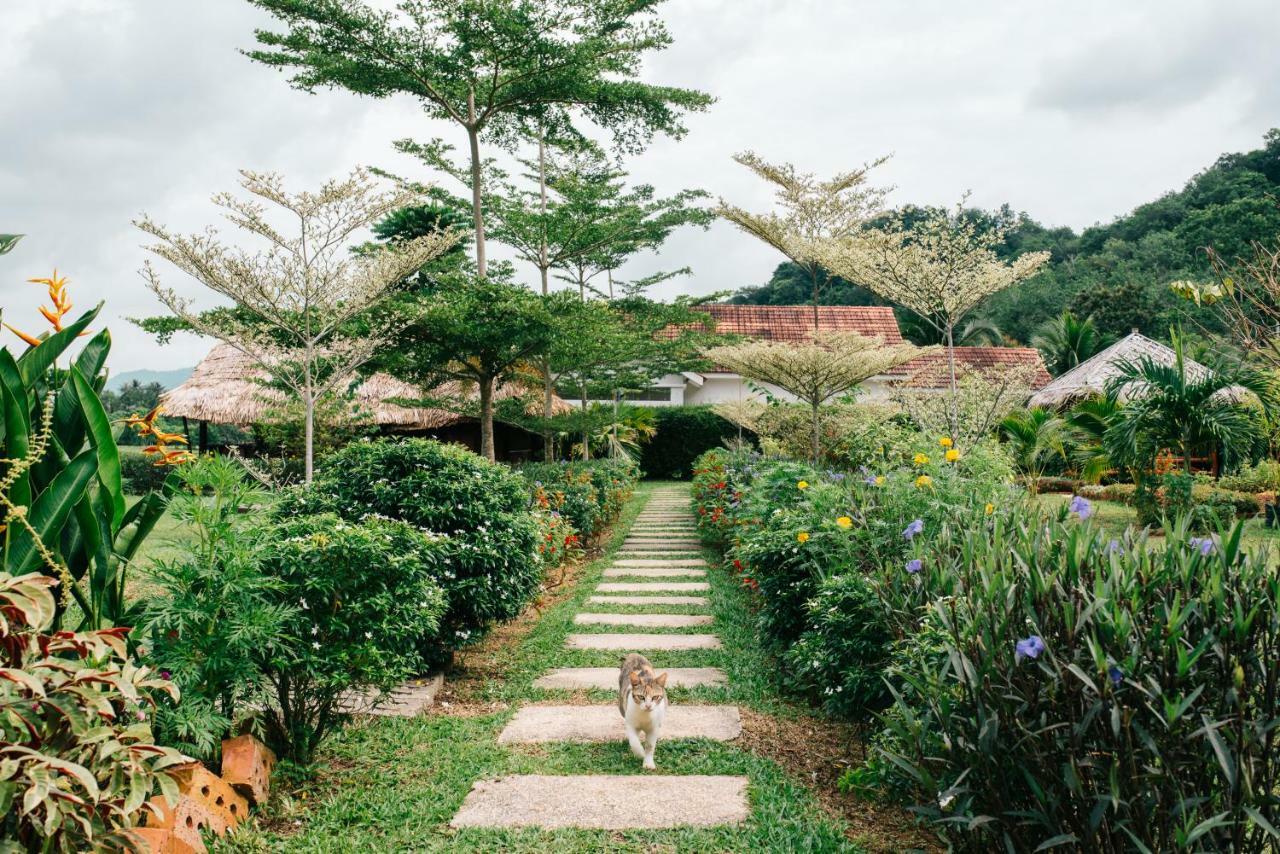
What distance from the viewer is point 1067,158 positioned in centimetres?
1491

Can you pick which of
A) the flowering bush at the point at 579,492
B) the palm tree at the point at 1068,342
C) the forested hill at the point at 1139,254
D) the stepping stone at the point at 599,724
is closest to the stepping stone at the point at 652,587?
the flowering bush at the point at 579,492

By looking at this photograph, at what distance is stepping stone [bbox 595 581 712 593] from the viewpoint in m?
7.81

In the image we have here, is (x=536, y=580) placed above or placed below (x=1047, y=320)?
below

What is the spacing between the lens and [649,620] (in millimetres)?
6570

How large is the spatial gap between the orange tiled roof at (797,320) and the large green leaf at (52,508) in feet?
73.8

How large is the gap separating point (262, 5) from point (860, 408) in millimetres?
8745

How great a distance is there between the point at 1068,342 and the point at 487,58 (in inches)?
1061

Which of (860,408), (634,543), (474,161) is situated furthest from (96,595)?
(860,408)

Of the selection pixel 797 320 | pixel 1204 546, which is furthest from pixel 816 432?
pixel 797 320

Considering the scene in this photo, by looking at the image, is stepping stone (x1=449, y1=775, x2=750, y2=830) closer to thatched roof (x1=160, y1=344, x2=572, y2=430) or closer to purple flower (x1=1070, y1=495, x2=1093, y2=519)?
purple flower (x1=1070, y1=495, x2=1093, y2=519)

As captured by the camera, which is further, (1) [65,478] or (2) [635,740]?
(2) [635,740]

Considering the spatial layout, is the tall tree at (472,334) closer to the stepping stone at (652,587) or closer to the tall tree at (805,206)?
the stepping stone at (652,587)

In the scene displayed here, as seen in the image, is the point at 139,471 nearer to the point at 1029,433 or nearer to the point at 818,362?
the point at 818,362

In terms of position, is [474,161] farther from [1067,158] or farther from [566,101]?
[1067,158]
